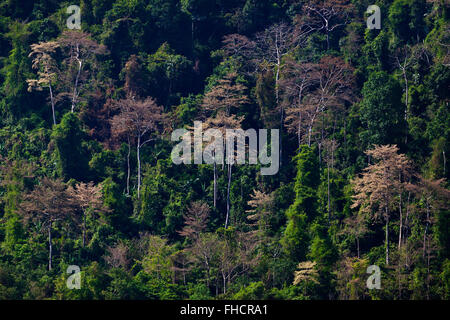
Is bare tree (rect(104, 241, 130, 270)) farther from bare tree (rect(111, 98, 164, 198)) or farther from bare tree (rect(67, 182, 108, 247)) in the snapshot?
bare tree (rect(111, 98, 164, 198))

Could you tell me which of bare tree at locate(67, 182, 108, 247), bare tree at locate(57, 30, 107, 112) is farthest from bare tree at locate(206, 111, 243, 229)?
bare tree at locate(57, 30, 107, 112)

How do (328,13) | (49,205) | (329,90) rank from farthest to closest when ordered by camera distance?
(328,13) → (329,90) → (49,205)

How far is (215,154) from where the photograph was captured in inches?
1962

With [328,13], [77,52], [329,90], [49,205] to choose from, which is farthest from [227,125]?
[328,13]

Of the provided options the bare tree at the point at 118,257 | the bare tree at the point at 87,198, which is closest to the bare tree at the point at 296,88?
the bare tree at the point at 87,198

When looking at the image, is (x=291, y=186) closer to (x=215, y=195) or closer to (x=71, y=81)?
(x=215, y=195)

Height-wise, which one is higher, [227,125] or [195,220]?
[227,125]

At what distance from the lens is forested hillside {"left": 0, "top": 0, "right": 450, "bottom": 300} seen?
44.4m

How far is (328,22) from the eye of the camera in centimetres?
5669

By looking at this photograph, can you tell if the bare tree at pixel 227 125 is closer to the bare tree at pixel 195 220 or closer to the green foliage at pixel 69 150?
the bare tree at pixel 195 220

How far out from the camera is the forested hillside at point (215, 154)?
146ft

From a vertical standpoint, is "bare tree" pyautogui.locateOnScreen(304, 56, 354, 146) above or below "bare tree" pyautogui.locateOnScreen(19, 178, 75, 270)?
above

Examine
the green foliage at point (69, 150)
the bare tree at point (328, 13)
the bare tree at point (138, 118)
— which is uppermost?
the bare tree at point (328, 13)

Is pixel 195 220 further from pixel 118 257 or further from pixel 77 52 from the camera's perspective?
pixel 77 52
